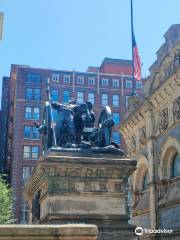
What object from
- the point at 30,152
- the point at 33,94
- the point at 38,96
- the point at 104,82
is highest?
the point at 104,82

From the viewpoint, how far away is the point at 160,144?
Answer: 26.6 metres

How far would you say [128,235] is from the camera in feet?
32.7

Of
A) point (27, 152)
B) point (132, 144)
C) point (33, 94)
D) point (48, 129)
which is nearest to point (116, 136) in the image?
point (27, 152)

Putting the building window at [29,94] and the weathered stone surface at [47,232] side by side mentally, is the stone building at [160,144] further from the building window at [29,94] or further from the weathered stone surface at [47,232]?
the building window at [29,94]

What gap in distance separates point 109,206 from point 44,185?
159cm

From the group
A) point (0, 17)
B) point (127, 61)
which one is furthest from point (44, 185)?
point (127, 61)

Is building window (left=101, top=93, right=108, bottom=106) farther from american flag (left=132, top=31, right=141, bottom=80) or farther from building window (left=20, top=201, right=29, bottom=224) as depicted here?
american flag (left=132, top=31, right=141, bottom=80)

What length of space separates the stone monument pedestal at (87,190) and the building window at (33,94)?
231ft

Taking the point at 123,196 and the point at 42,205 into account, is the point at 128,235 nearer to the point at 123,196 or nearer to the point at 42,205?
the point at 123,196

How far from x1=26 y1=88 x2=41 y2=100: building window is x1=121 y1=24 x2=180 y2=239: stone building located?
5123cm

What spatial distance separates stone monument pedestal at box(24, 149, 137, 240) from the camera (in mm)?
9945

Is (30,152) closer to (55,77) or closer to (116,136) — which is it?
(55,77)

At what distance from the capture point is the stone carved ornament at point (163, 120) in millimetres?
25959

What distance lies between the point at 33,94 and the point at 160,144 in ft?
184
